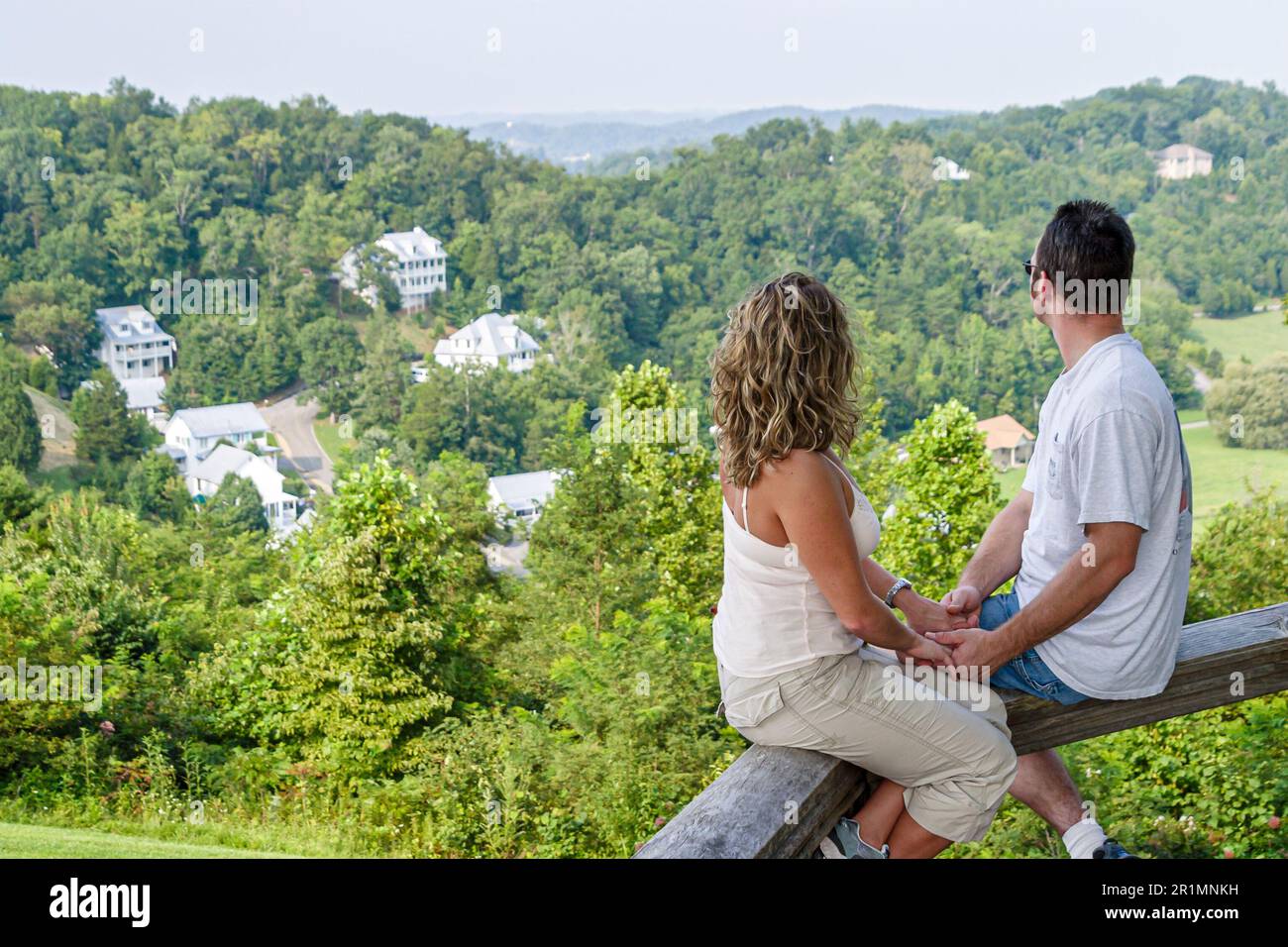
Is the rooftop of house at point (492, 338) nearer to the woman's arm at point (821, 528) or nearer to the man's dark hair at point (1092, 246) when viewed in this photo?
the man's dark hair at point (1092, 246)

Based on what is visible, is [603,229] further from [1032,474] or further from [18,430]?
[1032,474]

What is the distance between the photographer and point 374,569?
28.0 ft

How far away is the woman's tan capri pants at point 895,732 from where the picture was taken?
1.59 metres

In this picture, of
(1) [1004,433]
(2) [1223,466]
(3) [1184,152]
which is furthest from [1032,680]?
(3) [1184,152]

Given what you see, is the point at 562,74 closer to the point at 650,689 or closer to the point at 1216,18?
the point at 1216,18

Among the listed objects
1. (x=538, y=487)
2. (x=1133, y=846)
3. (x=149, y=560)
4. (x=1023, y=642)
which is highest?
(x=1023, y=642)

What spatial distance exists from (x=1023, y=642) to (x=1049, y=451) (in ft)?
0.93

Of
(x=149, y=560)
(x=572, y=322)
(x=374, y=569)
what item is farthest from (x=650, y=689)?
(x=572, y=322)

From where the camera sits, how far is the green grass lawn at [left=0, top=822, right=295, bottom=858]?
4031 millimetres

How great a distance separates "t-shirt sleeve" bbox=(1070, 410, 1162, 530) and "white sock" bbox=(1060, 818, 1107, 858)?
45 centimetres

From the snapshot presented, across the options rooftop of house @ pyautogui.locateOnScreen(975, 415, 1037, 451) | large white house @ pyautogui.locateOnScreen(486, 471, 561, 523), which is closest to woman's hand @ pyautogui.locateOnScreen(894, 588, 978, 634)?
rooftop of house @ pyautogui.locateOnScreen(975, 415, 1037, 451)

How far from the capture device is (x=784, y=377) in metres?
1.59

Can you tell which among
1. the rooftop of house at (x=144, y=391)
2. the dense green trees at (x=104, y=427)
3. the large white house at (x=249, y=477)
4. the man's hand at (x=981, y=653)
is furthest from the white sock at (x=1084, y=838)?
the rooftop of house at (x=144, y=391)

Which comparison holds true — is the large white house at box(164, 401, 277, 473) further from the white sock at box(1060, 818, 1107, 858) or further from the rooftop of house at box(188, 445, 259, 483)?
the white sock at box(1060, 818, 1107, 858)
